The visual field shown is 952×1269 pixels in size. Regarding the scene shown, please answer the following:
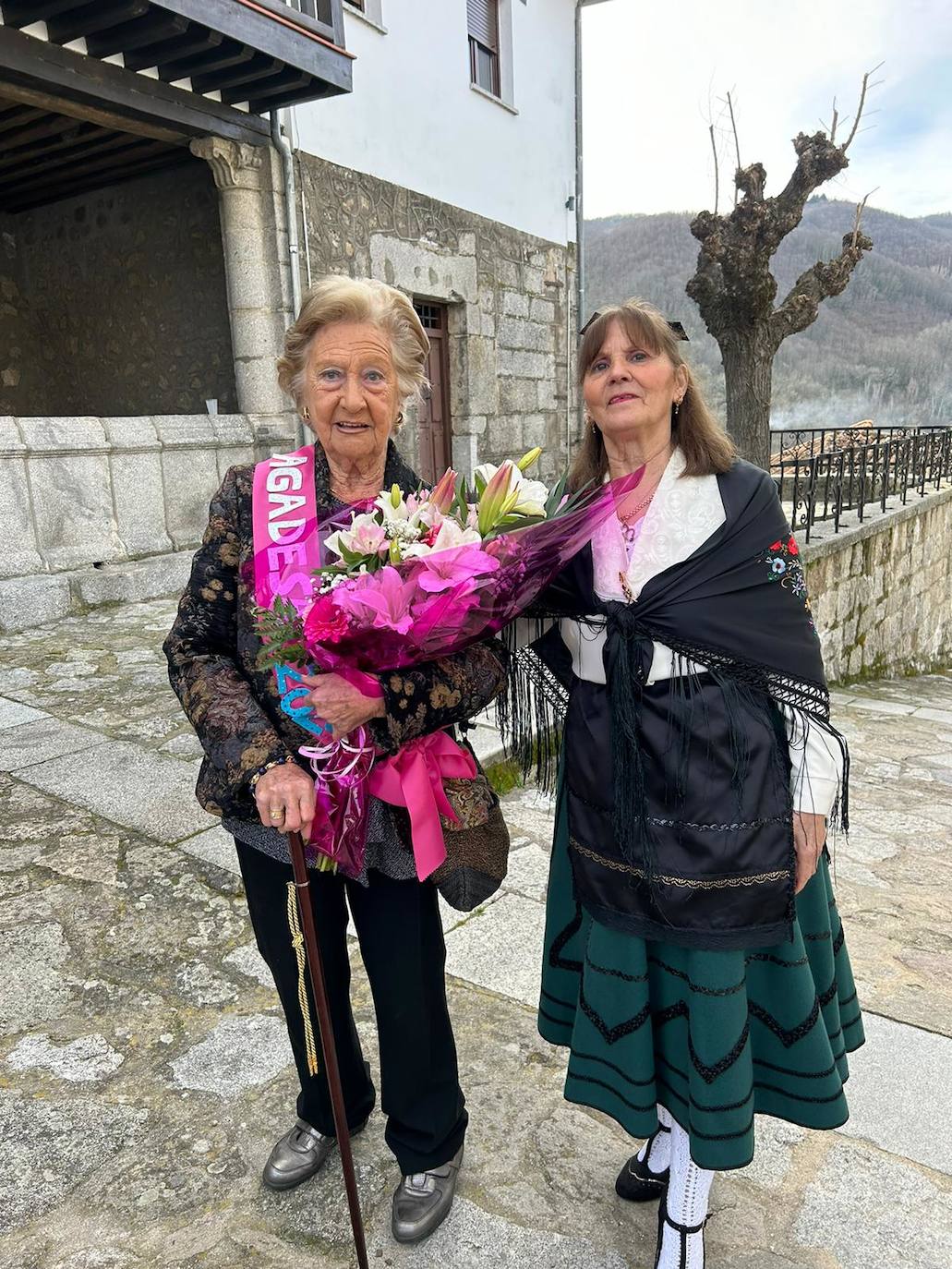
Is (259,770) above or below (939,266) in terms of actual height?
below

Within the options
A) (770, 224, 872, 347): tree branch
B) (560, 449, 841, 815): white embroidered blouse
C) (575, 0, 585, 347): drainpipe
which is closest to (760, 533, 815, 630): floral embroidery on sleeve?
(560, 449, 841, 815): white embroidered blouse

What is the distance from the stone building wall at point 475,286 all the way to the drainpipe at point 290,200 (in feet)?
0.66

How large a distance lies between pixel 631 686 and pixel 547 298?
11.1m

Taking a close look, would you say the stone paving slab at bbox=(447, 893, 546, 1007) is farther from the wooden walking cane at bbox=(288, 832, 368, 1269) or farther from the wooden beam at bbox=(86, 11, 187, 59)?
the wooden beam at bbox=(86, 11, 187, 59)

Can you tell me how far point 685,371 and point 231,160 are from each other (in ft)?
22.6

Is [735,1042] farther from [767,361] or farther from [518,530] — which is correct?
[767,361]

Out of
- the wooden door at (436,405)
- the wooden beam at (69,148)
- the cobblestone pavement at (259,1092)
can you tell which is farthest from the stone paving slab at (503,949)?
the wooden door at (436,405)

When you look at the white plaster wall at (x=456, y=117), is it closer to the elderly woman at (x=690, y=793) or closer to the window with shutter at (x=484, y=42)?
the window with shutter at (x=484, y=42)

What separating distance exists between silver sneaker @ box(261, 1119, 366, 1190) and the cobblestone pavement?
0.03 meters

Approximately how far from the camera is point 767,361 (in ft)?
31.7

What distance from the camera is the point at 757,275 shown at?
909 cm

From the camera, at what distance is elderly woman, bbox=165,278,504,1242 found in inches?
57.2

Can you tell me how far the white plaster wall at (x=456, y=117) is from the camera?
7945mm

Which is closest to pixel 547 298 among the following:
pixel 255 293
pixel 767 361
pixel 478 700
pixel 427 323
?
pixel 427 323
